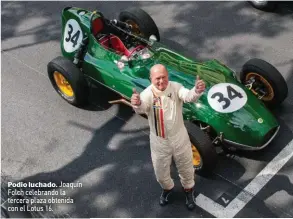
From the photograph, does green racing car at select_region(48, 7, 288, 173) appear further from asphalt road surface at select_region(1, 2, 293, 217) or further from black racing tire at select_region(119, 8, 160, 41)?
asphalt road surface at select_region(1, 2, 293, 217)

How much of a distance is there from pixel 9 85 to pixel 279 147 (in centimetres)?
370

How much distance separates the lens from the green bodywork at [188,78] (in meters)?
5.54

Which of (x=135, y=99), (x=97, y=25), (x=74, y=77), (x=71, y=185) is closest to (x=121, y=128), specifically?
(x=74, y=77)

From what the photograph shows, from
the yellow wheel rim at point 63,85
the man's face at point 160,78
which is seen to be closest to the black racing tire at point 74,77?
the yellow wheel rim at point 63,85

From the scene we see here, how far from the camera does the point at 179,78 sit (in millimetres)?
5895

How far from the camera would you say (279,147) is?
591 cm

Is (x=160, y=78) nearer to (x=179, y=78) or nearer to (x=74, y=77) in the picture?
(x=179, y=78)

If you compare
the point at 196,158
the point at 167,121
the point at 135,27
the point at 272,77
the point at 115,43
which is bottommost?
the point at 196,158

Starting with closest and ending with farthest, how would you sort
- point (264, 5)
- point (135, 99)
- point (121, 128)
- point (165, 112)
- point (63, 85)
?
point (135, 99), point (165, 112), point (121, 128), point (63, 85), point (264, 5)

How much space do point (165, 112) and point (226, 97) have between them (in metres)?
1.38

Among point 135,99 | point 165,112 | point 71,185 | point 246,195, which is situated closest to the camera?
point 135,99

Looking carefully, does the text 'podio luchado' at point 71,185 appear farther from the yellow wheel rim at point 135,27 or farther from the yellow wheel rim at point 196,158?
the yellow wheel rim at point 135,27

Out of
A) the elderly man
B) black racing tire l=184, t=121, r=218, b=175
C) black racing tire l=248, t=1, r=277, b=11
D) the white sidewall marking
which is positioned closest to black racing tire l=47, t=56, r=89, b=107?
black racing tire l=184, t=121, r=218, b=175

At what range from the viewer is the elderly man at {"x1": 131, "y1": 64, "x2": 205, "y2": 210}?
14.2ft
